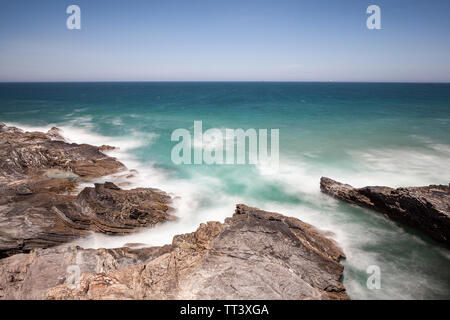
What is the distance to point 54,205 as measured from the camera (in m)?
8.66

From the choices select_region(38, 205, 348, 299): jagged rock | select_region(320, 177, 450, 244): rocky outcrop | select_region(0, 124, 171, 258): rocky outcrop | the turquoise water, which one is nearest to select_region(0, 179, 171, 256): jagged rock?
select_region(0, 124, 171, 258): rocky outcrop

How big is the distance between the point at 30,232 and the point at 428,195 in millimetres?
14023

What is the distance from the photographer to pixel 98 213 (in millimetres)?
9008

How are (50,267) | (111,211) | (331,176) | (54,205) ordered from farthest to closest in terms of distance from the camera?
(331,176)
(111,211)
(54,205)
(50,267)

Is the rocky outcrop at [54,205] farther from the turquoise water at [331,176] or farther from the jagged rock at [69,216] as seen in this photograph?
the turquoise water at [331,176]

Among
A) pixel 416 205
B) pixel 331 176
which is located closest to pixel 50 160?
pixel 331 176

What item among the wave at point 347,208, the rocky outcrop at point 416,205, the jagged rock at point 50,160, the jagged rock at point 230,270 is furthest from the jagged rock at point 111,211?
the rocky outcrop at point 416,205

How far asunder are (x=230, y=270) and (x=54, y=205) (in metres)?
7.38

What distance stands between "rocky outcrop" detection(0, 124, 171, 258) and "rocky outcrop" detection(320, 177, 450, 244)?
933 cm

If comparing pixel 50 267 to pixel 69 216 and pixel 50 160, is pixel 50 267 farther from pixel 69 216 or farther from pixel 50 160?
pixel 50 160

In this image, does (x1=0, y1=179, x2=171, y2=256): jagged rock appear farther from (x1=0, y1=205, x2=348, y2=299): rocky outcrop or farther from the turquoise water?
(x1=0, y1=205, x2=348, y2=299): rocky outcrop

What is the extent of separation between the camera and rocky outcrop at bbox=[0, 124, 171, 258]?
7.51m

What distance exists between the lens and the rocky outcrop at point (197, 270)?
497 cm

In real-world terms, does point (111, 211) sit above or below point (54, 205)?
below
